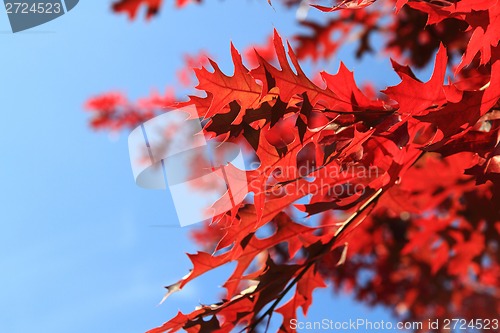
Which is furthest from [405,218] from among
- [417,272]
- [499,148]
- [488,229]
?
[499,148]

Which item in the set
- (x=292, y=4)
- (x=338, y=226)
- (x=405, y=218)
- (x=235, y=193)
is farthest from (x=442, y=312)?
(x=235, y=193)

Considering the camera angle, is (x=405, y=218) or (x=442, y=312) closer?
(x=405, y=218)

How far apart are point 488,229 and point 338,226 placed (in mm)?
1851

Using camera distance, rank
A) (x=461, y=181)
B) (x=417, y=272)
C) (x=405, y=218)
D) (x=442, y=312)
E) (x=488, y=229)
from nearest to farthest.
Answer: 1. (x=461, y=181)
2. (x=488, y=229)
3. (x=405, y=218)
4. (x=417, y=272)
5. (x=442, y=312)

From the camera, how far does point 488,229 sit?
285cm

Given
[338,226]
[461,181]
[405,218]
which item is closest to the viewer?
[338,226]

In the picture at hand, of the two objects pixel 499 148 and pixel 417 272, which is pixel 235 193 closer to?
pixel 499 148

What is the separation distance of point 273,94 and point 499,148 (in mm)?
382

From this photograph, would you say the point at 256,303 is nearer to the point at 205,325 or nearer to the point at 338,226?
the point at 205,325

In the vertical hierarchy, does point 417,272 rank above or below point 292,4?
below

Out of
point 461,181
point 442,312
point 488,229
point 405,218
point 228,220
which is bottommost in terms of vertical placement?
point 442,312

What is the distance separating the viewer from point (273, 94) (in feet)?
3.30

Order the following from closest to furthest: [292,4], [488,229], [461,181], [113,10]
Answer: [461,181] → [488,229] → [113,10] → [292,4]

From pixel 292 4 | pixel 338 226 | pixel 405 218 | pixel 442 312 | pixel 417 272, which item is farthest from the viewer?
pixel 442 312
